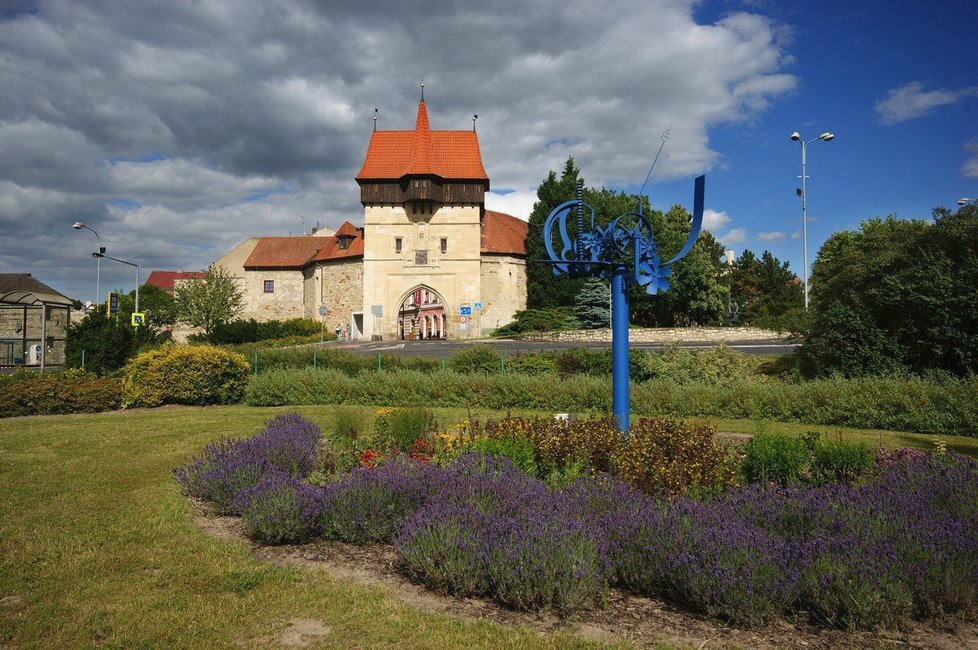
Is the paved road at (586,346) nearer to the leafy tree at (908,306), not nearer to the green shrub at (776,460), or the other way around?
the leafy tree at (908,306)

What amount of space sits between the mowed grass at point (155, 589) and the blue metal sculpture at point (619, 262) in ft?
15.7

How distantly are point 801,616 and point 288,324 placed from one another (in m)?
43.4

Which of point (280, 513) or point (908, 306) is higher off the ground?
point (908, 306)

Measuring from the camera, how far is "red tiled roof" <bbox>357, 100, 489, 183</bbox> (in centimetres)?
4181

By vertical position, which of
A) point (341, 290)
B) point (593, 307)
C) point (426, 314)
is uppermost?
point (341, 290)

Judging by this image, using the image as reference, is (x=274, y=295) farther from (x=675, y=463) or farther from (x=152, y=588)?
(x=152, y=588)

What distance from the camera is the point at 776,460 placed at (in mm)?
6348

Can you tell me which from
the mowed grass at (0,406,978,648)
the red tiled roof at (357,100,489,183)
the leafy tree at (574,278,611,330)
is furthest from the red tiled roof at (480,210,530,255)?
the mowed grass at (0,406,978,648)

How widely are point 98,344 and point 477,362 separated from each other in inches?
439

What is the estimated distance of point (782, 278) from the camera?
2121 inches

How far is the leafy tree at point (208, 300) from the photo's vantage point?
43.2 metres

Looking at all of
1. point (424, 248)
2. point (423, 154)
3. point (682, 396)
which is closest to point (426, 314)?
point (424, 248)

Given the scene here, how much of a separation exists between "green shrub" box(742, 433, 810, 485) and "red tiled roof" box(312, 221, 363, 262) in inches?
1580

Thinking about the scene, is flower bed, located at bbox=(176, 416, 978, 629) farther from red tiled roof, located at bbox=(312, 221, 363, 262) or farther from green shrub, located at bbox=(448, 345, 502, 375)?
red tiled roof, located at bbox=(312, 221, 363, 262)
